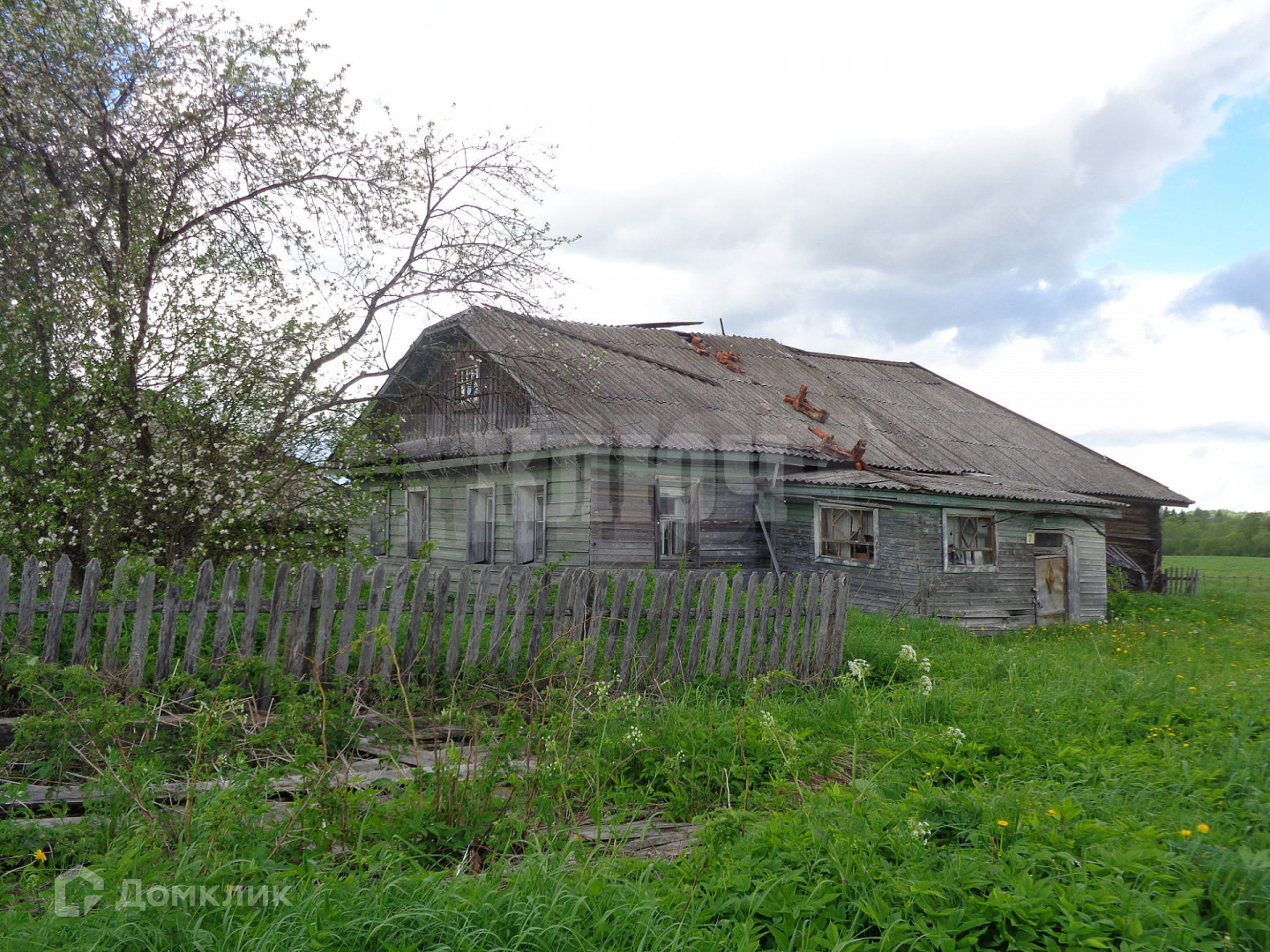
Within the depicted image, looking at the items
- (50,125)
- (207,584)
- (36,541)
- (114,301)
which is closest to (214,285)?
(114,301)

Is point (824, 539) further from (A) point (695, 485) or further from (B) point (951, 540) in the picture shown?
(A) point (695, 485)

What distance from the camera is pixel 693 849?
3273mm

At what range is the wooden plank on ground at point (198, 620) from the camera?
5.39 m

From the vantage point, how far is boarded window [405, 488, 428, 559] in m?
16.8

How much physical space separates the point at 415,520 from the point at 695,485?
683 cm

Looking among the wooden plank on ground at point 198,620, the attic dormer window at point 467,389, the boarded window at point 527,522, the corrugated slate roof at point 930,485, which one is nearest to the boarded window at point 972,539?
the corrugated slate roof at point 930,485

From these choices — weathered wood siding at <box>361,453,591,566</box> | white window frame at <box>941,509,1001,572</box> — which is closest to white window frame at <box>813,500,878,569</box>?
white window frame at <box>941,509,1001,572</box>

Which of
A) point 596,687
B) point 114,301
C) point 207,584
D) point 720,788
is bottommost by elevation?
point 720,788

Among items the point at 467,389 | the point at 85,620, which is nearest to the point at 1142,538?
the point at 467,389

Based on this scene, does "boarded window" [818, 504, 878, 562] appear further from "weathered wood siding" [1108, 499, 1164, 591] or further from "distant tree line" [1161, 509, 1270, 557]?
"distant tree line" [1161, 509, 1270, 557]

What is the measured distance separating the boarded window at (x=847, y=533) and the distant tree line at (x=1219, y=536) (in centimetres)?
4242

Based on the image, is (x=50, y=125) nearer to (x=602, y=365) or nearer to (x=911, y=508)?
(x=602, y=365)

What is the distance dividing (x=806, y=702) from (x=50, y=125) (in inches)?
373

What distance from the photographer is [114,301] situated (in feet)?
25.8
